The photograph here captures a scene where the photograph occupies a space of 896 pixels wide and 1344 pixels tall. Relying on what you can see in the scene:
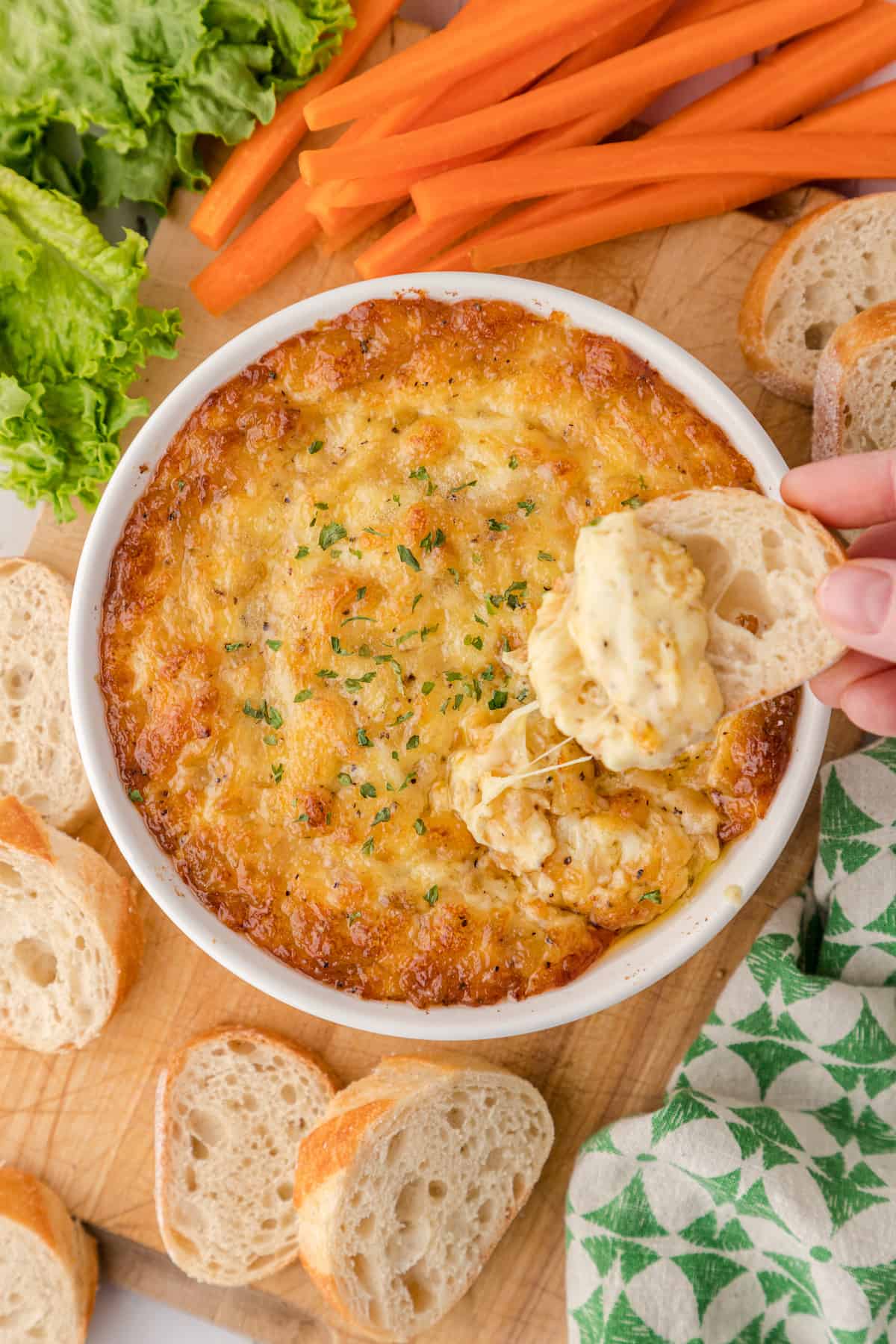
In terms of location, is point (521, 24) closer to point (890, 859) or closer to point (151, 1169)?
point (890, 859)

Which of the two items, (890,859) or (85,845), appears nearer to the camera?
(890,859)

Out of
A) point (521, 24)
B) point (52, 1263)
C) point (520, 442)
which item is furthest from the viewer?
point (52, 1263)

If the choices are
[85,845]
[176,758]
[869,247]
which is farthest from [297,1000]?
[869,247]

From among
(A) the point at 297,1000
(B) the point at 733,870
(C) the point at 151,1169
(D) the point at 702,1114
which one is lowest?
(D) the point at 702,1114

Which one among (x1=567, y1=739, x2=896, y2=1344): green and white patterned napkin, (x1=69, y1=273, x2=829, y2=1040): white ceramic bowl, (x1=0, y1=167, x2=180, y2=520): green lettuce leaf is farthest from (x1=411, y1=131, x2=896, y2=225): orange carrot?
(x1=567, y1=739, x2=896, y2=1344): green and white patterned napkin

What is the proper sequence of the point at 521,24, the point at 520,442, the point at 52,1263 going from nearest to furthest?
the point at 520,442 < the point at 521,24 < the point at 52,1263

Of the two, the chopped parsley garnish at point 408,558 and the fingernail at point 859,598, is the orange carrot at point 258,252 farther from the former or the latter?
the fingernail at point 859,598

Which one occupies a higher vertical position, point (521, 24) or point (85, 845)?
point (521, 24)
